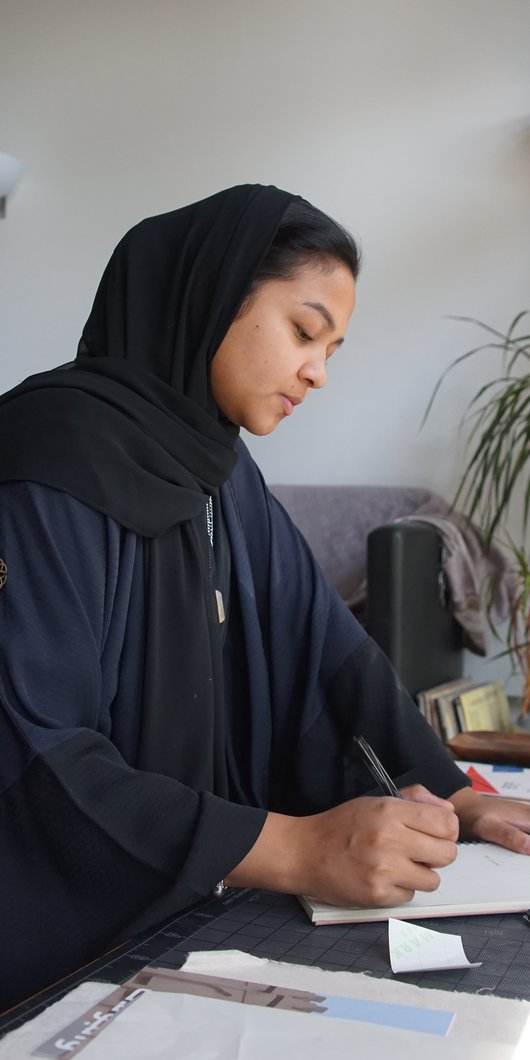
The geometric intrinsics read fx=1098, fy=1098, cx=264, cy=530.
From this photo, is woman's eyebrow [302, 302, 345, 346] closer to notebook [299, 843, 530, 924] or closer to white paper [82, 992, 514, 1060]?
notebook [299, 843, 530, 924]

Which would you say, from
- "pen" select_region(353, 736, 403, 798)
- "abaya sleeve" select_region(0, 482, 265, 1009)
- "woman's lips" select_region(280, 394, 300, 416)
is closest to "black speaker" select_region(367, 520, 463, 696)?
"woman's lips" select_region(280, 394, 300, 416)

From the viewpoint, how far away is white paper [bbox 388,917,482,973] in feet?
2.46

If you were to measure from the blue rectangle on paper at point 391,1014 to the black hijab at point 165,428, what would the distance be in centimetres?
44

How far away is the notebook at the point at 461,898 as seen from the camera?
871 millimetres

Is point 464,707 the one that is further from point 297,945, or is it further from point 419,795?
point 297,945

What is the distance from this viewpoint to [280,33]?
367 cm

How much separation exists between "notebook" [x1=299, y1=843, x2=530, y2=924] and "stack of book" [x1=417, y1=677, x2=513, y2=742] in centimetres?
182

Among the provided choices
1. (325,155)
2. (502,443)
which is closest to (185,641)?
(502,443)

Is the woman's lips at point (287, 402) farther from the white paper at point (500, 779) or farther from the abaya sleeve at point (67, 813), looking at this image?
the white paper at point (500, 779)

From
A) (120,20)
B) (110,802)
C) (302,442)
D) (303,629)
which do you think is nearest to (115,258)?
(303,629)

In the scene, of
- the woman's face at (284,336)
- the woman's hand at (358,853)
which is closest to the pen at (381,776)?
the woman's hand at (358,853)

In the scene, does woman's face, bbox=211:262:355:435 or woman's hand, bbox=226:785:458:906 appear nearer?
woman's hand, bbox=226:785:458:906

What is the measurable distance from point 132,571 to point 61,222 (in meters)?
3.25

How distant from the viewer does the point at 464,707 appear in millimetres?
2943
